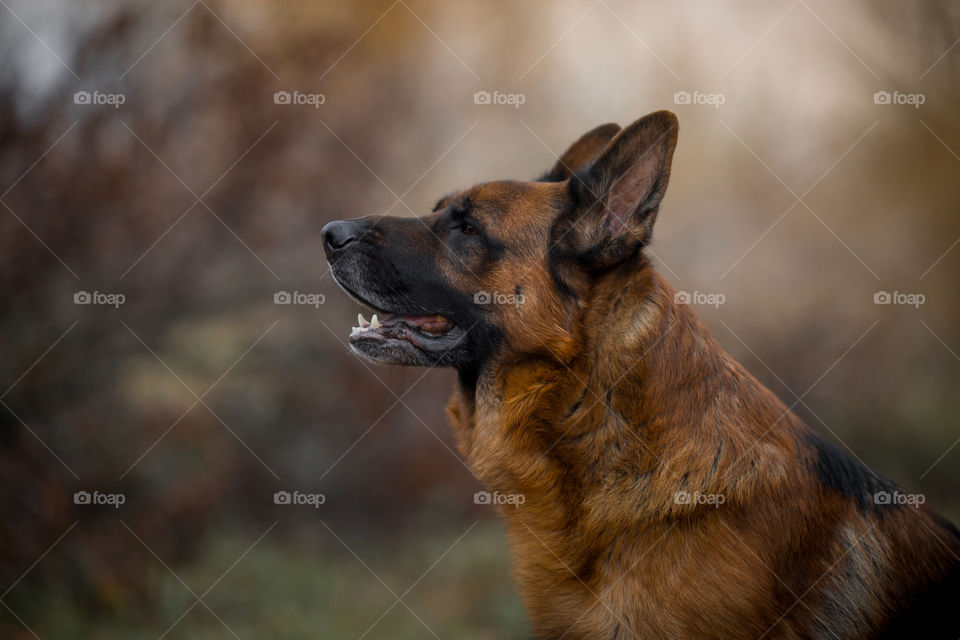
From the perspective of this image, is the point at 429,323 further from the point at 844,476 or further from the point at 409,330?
the point at 844,476

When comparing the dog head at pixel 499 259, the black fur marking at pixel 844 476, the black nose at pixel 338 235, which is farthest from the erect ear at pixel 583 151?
the black fur marking at pixel 844 476

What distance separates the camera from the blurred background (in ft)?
17.1

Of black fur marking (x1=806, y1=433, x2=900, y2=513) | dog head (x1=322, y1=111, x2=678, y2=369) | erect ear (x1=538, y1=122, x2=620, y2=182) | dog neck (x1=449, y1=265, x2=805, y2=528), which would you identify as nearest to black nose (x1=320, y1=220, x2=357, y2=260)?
dog head (x1=322, y1=111, x2=678, y2=369)

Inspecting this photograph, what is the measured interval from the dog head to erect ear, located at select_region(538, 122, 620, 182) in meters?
0.68

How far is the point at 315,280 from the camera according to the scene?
6328mm

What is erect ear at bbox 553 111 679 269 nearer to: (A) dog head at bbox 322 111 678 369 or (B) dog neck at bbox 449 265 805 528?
(A) dog head at bbox 322 111 678 369

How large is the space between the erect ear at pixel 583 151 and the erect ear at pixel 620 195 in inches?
33.6

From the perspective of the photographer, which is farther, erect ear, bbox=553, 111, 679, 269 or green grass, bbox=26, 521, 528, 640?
A: green grass, bbox=26, 521, 528, 640

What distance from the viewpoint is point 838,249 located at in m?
7.98

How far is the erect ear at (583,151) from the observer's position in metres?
4.43

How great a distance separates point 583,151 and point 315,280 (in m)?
3.00

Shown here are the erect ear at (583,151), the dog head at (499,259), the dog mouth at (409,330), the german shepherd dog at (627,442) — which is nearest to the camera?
the german shepherd dog at (627,442)

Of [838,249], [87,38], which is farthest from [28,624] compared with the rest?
[838,249]

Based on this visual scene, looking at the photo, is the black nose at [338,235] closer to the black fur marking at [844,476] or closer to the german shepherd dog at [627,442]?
the german shepherd dog at [627,442]
